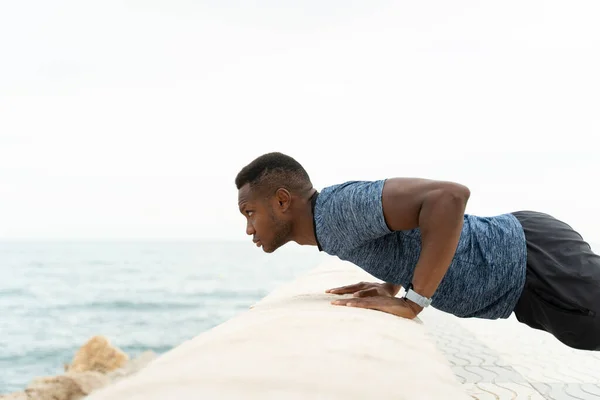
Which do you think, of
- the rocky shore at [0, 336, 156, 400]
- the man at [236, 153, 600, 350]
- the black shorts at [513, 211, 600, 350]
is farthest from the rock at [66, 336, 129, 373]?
the black shorts at [513, 211, 600, 350]

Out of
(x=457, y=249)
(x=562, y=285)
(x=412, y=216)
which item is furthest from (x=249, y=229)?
(x=562, y=285)

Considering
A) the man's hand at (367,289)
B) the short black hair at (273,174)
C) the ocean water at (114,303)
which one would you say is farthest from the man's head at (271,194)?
the ocean water at (114,303)

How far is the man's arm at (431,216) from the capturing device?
1643mm

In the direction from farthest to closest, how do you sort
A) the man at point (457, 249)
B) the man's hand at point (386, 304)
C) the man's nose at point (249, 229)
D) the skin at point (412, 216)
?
1. the man's nose at point (249, 229)
2. the man at point (457, 249)
3. the skin at point (412, 216)
4. the man's hand at point (386, 304)

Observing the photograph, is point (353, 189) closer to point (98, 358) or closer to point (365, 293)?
point (365, 293)

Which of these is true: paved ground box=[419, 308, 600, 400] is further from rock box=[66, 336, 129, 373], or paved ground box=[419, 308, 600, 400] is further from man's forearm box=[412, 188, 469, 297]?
rock box=[66, 336, 129, 373]

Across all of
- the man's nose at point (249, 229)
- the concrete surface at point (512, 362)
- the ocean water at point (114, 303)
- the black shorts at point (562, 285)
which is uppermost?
the man's nose at point (249, 229)

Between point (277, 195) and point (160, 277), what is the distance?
69.0 ft

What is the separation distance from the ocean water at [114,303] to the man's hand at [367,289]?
352 inches

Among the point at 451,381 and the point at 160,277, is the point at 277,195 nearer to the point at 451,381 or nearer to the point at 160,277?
the point at 451,381

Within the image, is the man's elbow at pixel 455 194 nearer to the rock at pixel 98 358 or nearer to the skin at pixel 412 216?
the skin at pixel 412 216

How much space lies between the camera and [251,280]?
2061 cm

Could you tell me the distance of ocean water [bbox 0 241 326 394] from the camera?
12.2 metres

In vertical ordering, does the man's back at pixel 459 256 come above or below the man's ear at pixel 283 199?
below
